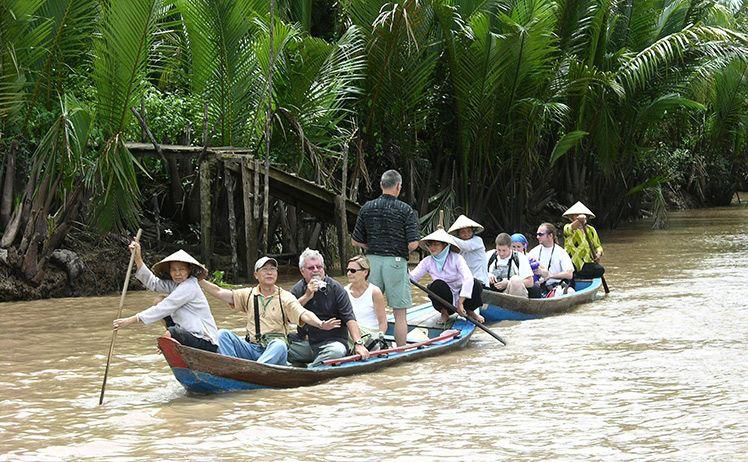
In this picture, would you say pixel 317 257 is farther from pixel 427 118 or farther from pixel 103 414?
pixel 427 118

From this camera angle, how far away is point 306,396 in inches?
334

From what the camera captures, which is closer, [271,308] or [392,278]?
[271,308]

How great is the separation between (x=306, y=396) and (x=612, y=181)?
19594 millimetres

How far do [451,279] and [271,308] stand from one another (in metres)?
2.80

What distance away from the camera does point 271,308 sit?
888 centimetres

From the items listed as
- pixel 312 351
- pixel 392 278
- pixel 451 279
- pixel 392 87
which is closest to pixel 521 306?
pixel 451 279

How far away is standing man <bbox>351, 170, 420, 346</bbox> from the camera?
33.3ft

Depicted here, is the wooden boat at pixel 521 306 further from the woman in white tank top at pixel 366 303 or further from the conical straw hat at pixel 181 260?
the conical straw hat at pixel 181 260

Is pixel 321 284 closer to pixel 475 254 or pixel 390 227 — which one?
pixel 390 227

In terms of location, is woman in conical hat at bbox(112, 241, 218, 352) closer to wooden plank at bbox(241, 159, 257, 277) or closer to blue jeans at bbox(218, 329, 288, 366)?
blue jeans at bbox(218, 329, 288, 366)

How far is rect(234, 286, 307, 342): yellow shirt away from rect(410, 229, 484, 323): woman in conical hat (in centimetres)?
238

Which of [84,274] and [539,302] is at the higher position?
[84,274]

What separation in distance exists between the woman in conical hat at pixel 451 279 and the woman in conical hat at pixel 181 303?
3.04 metres

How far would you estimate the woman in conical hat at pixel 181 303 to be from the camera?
8.23 meters
